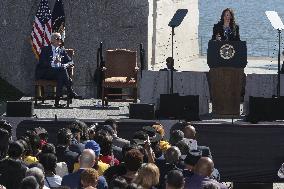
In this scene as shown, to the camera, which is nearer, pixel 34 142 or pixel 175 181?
pixel 175 181

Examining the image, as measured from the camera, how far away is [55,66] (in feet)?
73.9

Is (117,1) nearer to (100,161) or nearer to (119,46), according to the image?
(119,46)

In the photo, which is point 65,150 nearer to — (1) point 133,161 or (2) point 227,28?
(1) point 133,161

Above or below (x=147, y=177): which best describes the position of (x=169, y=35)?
above

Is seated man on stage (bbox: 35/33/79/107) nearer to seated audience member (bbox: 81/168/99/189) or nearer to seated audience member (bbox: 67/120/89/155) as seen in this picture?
seated audience member (bbox: 67/120/89/155)

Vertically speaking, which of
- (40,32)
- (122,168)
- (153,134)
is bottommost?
(122,168)

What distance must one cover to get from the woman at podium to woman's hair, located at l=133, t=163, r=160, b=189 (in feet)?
33.4

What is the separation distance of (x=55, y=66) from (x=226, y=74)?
3.81m

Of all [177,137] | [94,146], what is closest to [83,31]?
[177,137]

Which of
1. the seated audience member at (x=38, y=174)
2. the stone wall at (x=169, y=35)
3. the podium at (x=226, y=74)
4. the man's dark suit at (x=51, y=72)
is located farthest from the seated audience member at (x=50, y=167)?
the stone wall at (x=169, y=35)

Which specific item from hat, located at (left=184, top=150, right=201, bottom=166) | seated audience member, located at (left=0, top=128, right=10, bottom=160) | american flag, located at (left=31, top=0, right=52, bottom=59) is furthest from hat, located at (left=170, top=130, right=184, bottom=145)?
american flag, located at (left=31, top=0, right=52, bottom=59)

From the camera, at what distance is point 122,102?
2405cm

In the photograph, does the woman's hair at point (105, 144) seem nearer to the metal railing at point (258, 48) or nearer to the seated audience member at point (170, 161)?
the seated audience member at point (170, 161)

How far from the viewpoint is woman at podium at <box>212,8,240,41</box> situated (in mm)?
20828
